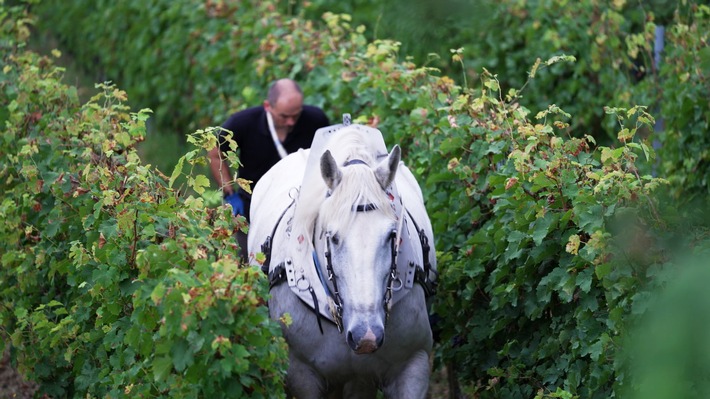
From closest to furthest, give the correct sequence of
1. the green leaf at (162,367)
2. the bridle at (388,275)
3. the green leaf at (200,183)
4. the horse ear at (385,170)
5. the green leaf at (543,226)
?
1. the green leaf at (162,367)
2. the bridle at (388,275)
3. the horse ear at (385,170)
4. the green leaf at (200,183)
5. the green leaf at (543,226)

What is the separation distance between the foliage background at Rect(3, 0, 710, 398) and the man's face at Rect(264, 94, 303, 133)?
23.2 inches

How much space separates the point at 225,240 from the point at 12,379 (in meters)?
3.80

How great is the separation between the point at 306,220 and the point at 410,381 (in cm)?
81

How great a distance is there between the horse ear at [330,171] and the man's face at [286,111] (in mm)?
2114

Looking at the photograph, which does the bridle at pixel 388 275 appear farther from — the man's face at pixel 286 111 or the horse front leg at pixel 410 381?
the man's face at pixel 286 111

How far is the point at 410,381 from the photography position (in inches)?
179

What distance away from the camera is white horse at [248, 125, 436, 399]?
402cm

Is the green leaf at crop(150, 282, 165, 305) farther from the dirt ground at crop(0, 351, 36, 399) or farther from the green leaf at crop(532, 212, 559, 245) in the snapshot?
the dirt ground at crop(0, 351, 36, 399)

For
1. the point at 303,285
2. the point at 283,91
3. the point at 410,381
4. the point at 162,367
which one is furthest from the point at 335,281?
the point at 283,91

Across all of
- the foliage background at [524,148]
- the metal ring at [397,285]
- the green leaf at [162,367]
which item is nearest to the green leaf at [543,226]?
the foliage background at [524,148]

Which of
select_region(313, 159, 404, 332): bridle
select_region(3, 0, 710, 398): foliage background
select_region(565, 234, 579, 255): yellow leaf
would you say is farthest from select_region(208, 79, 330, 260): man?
select_region(565, 234, 579, 255): yellow leaf

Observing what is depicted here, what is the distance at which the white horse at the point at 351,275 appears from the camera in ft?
13.2

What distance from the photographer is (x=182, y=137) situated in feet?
43.2

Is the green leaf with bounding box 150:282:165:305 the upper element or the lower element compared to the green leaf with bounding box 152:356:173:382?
upper
